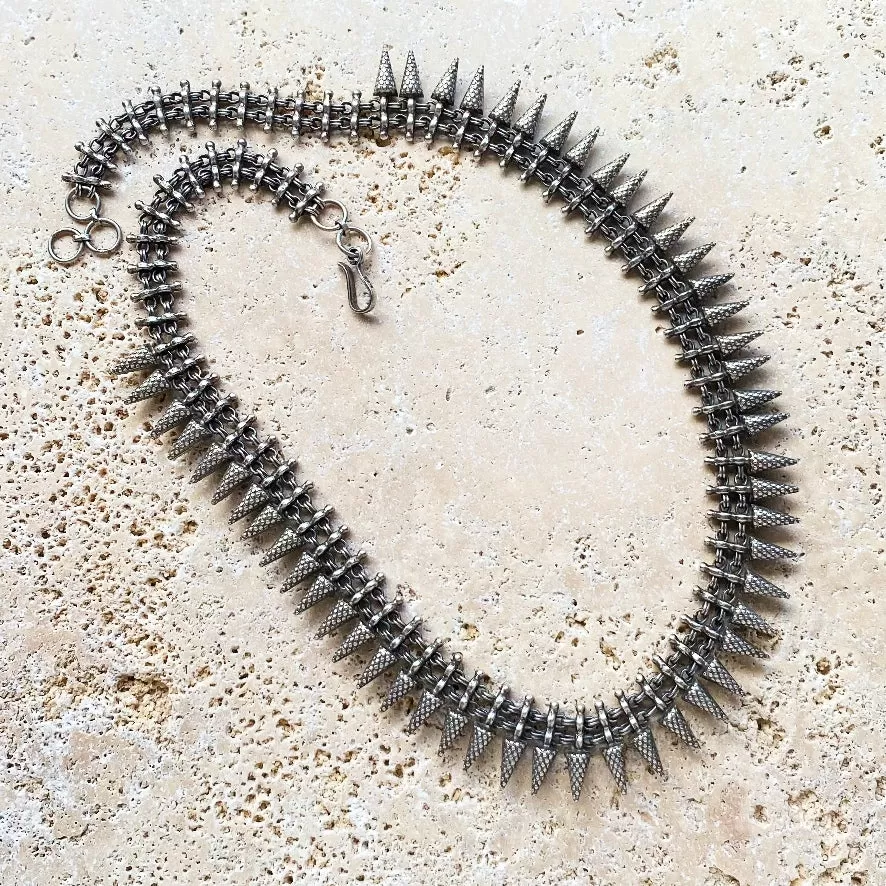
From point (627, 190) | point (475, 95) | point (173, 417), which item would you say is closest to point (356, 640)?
point (173, 417)

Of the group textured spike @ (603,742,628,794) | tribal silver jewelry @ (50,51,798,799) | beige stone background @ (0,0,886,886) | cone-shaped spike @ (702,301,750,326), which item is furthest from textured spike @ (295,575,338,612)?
cone-shaped spike @ (702,301,750,326)

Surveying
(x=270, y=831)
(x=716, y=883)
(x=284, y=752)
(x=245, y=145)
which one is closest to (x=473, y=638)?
(x=284, y=752)

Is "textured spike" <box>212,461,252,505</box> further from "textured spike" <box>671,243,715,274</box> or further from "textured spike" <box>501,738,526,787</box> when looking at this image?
"textured spike" <box>671,243,715,274</box>

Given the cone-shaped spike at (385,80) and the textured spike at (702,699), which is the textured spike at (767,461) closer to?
the textured spike at (702,699)

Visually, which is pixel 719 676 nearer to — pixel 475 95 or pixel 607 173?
pixel 607 173

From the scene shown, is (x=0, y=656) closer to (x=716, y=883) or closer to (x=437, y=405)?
(x=437, y=405)

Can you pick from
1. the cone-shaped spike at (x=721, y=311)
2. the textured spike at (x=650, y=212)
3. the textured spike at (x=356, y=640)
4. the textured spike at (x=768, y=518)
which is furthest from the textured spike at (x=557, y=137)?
the textured spike at (x=356, y=640)
